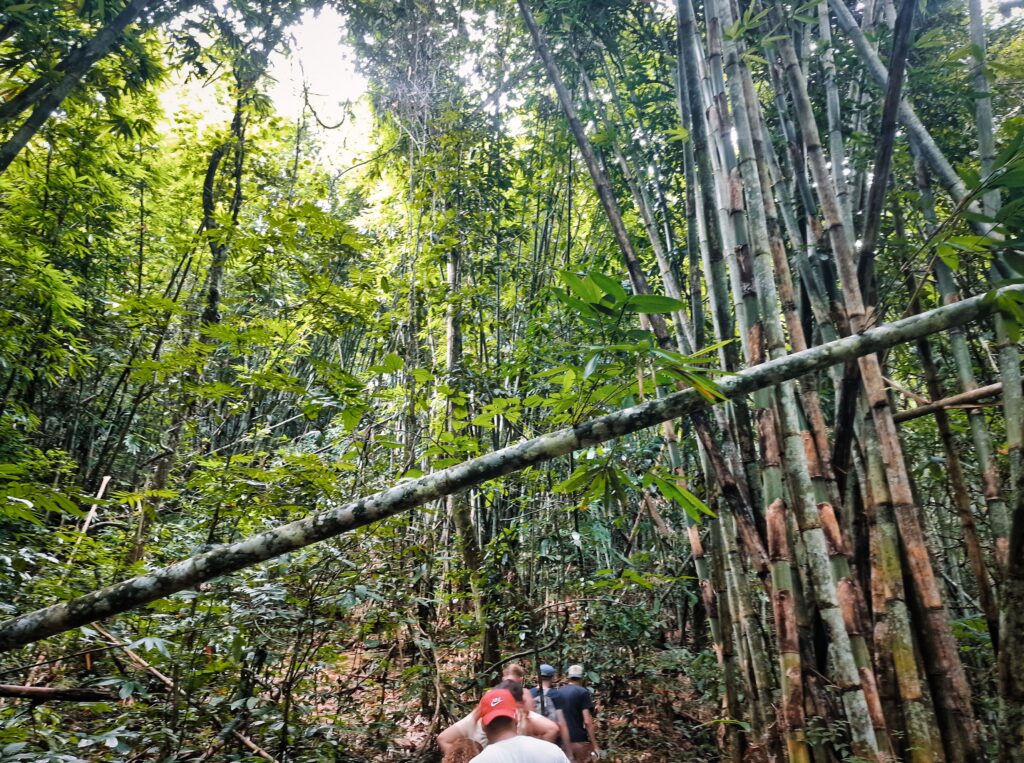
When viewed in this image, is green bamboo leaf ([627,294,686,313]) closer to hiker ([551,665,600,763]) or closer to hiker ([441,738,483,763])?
hiker ([441,738,483,763])

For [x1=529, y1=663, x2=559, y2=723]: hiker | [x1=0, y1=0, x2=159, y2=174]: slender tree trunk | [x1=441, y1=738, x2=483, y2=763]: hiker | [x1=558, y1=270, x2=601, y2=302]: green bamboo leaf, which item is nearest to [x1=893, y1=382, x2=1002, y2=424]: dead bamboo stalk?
[x1=558, y1=270, x2=601, y2=302]: green bamboo leaf

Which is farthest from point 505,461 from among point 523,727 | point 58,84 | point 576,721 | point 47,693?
point 576,721

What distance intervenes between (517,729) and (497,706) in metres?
0.52

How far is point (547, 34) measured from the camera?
431cm

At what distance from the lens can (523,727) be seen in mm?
2842

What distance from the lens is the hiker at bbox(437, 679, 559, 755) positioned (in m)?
2.56

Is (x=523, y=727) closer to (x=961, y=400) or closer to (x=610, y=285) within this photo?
(x=961, y=400)

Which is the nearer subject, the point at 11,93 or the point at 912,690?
the point at 912,690

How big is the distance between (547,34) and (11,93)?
11.5 ft

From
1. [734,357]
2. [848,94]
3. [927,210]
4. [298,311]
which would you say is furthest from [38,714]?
[848,94]

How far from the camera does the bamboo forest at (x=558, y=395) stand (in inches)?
60.8

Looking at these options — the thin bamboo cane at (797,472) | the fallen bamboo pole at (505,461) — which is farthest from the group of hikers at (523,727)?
the fallen bamboo pole at (505,461)

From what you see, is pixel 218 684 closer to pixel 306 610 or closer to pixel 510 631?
pixel 306 610

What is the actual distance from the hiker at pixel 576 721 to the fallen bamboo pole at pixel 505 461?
298 cm
